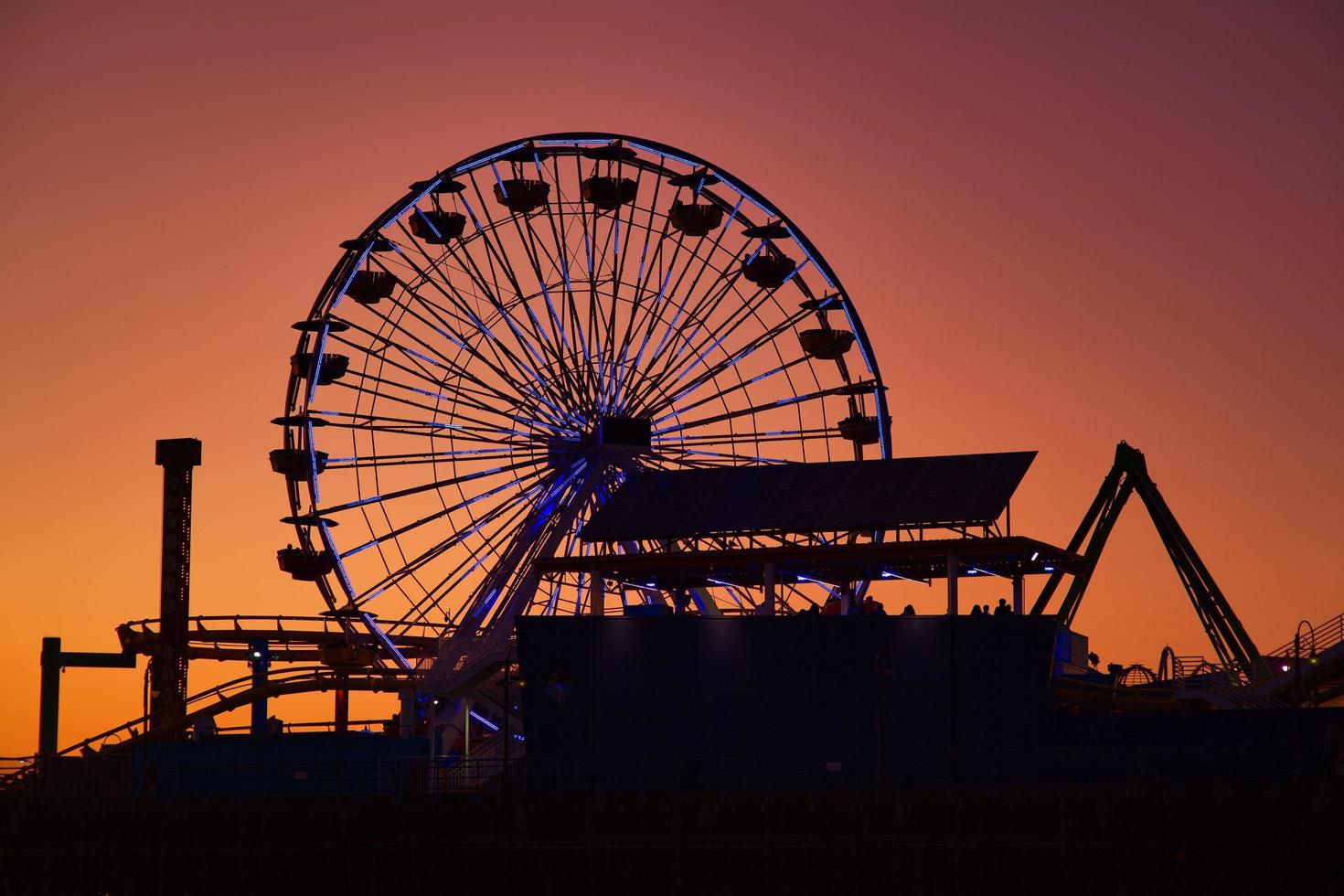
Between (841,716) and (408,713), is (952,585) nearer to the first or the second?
(841,716)

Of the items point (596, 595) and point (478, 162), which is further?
point (478, 162)

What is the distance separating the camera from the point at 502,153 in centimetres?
6309

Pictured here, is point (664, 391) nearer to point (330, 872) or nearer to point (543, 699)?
point (543, 699)

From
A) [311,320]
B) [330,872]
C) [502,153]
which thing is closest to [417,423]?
[311,320]

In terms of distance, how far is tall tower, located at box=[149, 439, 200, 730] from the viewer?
72375mm

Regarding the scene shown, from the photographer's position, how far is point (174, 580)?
74125 millimetres

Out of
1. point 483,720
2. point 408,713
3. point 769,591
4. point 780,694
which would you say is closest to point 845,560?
point 769,591

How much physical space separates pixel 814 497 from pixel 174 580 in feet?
86.7

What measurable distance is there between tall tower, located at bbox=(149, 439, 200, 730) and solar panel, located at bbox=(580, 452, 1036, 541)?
19654mm

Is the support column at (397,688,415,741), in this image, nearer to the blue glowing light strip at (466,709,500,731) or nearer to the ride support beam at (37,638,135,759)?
the blue glowing light strip at (466,709,500,731)

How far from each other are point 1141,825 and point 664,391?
65.8 ft

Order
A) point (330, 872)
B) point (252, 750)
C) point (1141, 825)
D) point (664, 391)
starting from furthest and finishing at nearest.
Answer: point (664, 391)
point (252, 750)
point (330, 872)
point (1141, 825)

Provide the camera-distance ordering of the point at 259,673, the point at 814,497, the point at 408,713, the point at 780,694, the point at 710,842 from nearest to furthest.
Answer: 1. the point at 710,842
2. the point at 780,694
3. the point at 814,497
4. the point at 408,713
5. the point at 259,673

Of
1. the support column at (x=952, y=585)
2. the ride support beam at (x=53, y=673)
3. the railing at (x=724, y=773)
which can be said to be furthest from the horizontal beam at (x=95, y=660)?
the support column at (x=952, y=585)
